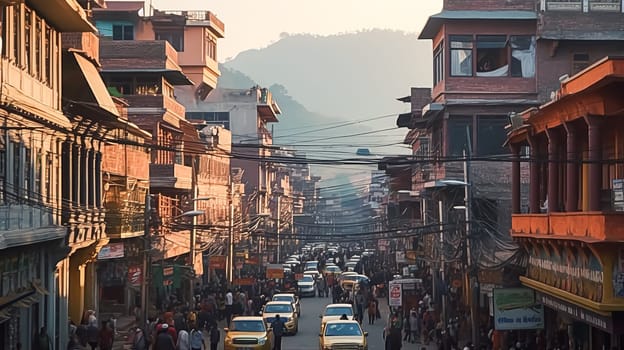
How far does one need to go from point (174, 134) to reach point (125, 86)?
3754 mm

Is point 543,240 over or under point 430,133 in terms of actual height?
under

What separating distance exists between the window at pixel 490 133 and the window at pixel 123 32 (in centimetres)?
3542

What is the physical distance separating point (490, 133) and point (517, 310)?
2246cm

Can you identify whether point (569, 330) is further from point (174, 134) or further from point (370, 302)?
point (174, 134)

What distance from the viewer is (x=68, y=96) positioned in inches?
1558

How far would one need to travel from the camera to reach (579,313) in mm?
28219

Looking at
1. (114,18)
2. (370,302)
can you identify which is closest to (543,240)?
(370,302)

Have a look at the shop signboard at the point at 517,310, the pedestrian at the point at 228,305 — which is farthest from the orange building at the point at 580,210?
the pedestrian at the point at 228,305

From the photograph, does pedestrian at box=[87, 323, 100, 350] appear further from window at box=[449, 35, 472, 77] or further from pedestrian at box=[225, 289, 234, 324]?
window at box=[449, 35, 472, 77]

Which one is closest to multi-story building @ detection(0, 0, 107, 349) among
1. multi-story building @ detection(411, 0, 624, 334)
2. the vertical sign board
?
the vertical sign board

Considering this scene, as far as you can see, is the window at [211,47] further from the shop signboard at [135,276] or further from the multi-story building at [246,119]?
the shop signboard at [135,276]

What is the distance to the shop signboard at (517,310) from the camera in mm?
30766

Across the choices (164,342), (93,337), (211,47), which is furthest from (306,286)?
(164,342)

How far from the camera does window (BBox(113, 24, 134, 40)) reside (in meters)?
82.1
